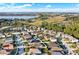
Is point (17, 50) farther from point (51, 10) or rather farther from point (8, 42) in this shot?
point (51, 10)

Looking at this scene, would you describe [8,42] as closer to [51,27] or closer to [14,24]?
[14,24]
